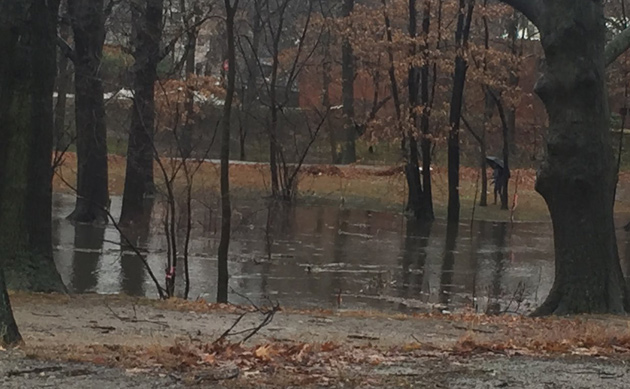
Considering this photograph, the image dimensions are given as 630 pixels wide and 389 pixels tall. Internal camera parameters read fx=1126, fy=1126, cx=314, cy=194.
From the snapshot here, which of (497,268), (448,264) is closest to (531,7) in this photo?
(497,268)

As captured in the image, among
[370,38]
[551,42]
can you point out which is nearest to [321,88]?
[370,38]

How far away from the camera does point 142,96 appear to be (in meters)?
24.7

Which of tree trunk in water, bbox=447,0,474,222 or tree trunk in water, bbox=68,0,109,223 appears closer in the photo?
tree trunk in water, bbox=68,0,109,223

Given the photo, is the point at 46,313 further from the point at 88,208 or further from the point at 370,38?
the point at 370,38

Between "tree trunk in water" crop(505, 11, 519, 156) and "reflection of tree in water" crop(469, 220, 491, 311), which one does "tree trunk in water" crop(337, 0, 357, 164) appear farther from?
"reflection of tree in water" crop(469, 220, 491, 311)

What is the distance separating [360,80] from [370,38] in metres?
24.9

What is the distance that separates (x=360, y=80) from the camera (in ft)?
190

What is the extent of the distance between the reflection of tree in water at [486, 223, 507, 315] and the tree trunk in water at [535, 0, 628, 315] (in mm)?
2398

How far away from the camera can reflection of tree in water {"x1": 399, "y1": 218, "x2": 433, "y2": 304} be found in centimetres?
1955

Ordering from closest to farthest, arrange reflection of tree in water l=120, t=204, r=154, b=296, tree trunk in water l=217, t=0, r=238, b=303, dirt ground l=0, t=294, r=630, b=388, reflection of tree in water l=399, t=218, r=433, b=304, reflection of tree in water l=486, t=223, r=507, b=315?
1. dirt ground l=0, t=294, r=630, b=388
2. tree trunk in water l=217, t=0, r=238, b=303
3. reflection of tree in water l=486, t=223, r=507, b=315
4. reflection of tree in water l=120, t=204, r=154, b=296
5. reflection of tree in water l=399, t=218, r=433, b=304

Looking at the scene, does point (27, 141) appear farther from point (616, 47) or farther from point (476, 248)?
point (476, 248)

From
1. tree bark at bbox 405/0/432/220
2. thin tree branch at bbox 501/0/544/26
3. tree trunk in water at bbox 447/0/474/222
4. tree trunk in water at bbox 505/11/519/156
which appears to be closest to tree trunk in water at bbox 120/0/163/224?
tree bark at bbox 405/0/432/220

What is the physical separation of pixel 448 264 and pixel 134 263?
6.50 meters

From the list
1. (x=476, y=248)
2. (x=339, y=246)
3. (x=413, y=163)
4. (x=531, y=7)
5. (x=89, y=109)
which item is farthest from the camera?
(x=413, y=163)
